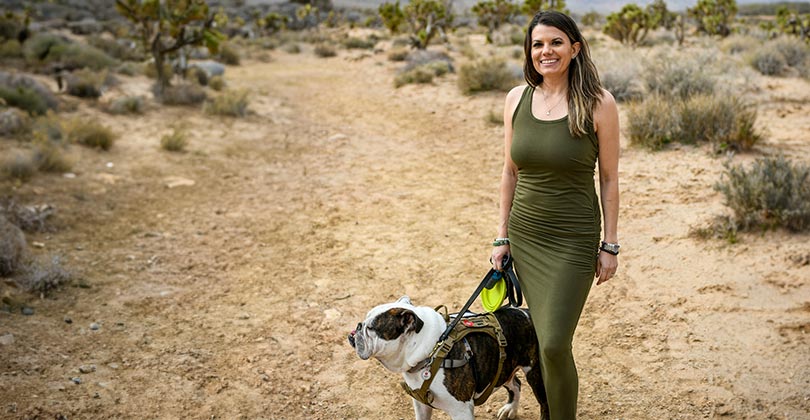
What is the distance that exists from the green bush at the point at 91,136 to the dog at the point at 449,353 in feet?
28.6

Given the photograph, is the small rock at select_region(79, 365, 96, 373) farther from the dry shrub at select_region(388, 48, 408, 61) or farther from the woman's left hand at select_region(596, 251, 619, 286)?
the dry shrub at select_region(388, 48, 408, 61)

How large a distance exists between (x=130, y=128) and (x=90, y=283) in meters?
6.73

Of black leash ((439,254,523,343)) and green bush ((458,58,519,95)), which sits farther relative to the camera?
green bush ((458,58,519,95))

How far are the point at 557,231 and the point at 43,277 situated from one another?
4573mm

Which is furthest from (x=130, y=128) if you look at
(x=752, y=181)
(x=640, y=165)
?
(x=752, y=181)

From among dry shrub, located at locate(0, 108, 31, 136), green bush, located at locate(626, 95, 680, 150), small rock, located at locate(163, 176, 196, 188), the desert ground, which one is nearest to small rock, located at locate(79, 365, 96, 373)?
the desert ground

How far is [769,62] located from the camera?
1447 centimetres

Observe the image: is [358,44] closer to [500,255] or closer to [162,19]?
[162,19]

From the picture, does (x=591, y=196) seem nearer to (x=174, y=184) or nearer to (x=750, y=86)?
(x=174, y=184)

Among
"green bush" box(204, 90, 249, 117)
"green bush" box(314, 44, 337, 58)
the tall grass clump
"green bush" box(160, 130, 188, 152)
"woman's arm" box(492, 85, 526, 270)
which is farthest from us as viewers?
"green bush" box(314, 44, 337, 58)

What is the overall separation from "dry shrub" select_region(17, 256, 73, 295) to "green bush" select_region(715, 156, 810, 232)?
6.19 m

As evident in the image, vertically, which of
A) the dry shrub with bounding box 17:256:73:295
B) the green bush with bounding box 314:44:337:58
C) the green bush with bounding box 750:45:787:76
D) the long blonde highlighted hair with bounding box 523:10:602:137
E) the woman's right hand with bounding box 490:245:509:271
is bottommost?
the dry shrub with bounding box 17:256:73:295

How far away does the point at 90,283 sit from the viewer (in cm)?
566

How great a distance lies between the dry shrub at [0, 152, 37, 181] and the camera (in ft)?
26.7
